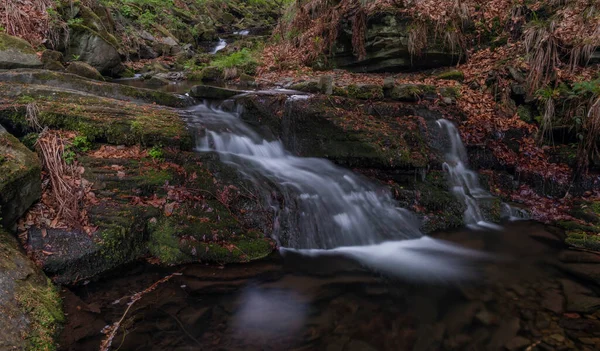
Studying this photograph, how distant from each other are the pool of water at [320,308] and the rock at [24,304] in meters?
0.15

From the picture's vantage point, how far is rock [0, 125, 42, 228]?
136 inches

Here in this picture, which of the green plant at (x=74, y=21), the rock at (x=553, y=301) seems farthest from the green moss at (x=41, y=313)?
the green plant at (x=74, y=21)

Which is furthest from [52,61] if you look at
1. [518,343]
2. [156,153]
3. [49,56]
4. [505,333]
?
[518,343]

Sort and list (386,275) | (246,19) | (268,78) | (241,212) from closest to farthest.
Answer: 1. (386,275)
2. (241,212)
3. (268,78)
4. (246,19)

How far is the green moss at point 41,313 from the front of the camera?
8.75 feet

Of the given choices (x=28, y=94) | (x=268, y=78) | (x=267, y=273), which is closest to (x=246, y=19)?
(x=268, y=78)

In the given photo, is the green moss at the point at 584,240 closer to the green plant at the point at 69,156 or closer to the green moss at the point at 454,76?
the green moss at the point at 454,76

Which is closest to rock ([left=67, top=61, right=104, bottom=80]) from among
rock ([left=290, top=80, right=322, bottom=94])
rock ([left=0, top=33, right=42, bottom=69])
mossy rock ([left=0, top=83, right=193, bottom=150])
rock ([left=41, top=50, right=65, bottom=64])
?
rock ([left=41, top=50, right=65, bottom=64])

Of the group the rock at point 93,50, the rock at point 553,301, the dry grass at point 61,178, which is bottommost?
the rock at point 553,301

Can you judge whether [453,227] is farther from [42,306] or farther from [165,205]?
[42,306]

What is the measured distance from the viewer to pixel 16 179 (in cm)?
356

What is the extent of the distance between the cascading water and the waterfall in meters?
1.18

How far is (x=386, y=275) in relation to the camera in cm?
450

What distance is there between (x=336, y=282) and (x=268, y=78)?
8194mm
